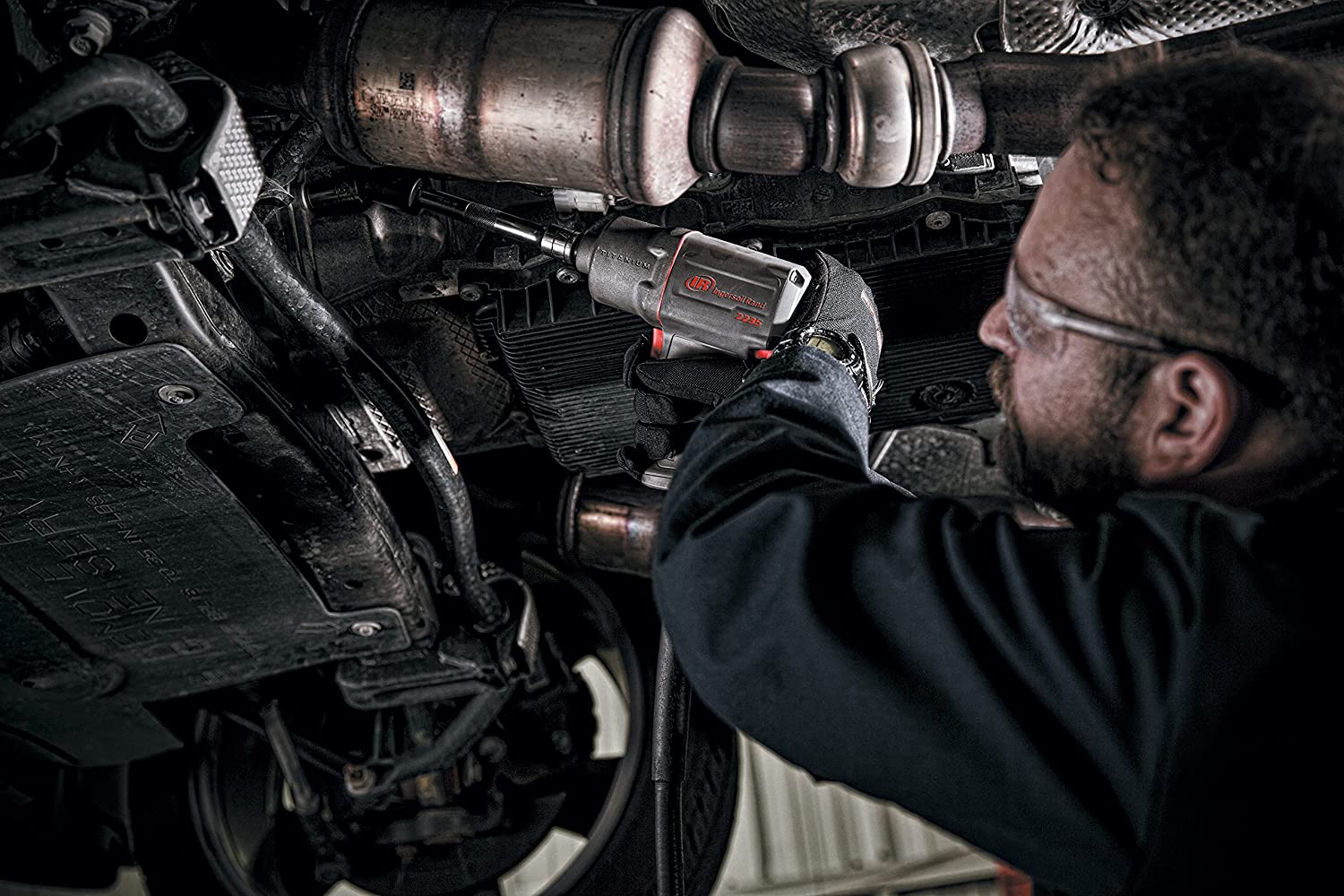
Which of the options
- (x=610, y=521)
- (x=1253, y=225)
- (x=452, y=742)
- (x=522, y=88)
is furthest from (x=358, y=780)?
(x=1253, y=225)

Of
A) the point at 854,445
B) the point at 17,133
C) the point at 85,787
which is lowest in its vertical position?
the point at 85,787

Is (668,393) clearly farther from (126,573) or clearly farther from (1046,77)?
(126,573)

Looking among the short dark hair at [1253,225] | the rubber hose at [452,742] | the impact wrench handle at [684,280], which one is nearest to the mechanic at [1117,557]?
the short dark hair at [1253,225]

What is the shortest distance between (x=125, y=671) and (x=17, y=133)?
103cm

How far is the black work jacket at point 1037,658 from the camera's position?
2.70ft

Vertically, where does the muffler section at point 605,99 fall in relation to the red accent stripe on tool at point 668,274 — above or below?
above

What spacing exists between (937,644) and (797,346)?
44 cm

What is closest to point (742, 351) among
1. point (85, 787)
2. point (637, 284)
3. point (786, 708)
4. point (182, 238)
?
point (637, 284)

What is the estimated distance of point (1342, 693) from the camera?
32.2 inches

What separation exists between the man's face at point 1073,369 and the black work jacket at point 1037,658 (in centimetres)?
12

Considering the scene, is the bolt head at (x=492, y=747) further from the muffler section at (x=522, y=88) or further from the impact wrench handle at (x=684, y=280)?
the muffler section at (x=522, y=88)

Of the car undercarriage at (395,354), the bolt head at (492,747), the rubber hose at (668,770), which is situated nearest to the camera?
the car undercarriage at (395,354)

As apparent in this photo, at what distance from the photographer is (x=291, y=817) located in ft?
8.05

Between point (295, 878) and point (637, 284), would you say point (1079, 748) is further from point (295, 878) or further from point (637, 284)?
point (295, 878)
